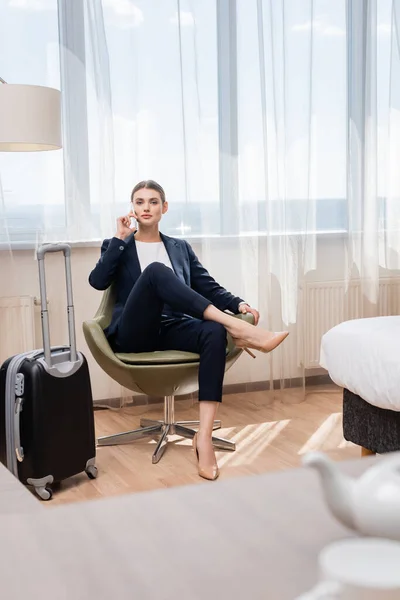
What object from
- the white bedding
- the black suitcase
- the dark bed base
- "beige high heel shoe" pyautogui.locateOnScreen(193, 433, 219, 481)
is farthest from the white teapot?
"beige high heel shoe" pyautogui.locateOnScreen(193, 433, 219, 481)

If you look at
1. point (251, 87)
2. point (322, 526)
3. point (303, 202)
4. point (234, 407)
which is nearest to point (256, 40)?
point (251, 87)

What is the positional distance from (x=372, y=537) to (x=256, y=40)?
360 centimetres

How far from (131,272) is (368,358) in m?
1.21

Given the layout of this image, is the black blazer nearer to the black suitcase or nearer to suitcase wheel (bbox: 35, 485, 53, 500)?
the black suitcase

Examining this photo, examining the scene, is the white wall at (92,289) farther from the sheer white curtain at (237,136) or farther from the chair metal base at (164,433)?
the chair metal base at (164,433)

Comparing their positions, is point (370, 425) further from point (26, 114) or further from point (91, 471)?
point (26, 114)

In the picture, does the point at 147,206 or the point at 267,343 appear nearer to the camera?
the point at 267,343

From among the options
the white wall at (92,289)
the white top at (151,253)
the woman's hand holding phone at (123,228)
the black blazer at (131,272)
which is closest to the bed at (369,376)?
the black blazer at (131,272)

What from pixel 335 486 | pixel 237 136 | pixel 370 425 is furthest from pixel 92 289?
pixel 335 486

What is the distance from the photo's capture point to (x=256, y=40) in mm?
4145

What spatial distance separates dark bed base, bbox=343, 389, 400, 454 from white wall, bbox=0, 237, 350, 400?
1.31 metres

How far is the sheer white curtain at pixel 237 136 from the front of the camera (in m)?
3.83

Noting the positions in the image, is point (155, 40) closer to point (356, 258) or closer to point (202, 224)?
point (202, 224)

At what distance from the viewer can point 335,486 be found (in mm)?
918
